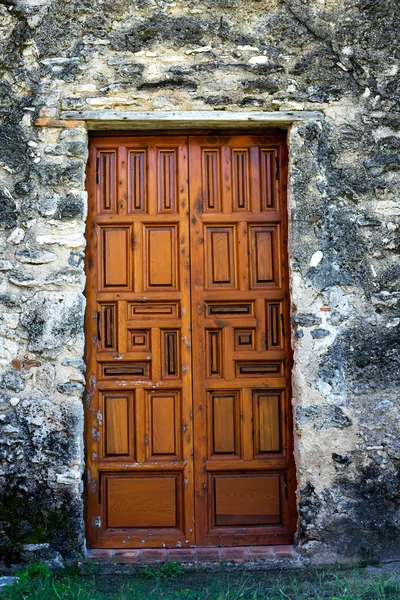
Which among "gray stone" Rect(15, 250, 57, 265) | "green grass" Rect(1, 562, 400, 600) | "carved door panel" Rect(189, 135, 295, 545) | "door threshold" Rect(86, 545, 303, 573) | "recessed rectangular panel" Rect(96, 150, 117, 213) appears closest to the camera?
"green grass" Rect(1, 562, 400, 600)

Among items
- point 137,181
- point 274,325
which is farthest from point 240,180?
point 274,325

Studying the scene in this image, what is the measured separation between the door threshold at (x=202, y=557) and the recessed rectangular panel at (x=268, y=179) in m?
2.09

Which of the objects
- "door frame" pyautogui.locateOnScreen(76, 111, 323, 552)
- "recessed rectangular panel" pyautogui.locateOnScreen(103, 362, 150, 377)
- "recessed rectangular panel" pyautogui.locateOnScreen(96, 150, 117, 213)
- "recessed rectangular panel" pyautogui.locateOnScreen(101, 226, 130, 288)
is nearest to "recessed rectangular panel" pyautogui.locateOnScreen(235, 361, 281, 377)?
"door frame" pyautogui.locateOnScreen(76, 111, 323, 552)

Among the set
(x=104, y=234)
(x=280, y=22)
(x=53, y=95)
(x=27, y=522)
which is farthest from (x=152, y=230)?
(x=27, y=522)

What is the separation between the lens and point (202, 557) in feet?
11.6

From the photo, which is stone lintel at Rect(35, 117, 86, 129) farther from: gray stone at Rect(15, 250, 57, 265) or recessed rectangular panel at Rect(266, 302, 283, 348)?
recessed rectangular panel at Rect(266, 302, 283, 348)

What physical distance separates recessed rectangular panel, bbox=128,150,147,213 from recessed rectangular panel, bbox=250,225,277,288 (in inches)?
28.4

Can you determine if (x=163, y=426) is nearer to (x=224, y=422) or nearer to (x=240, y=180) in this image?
(x=224, y=422)

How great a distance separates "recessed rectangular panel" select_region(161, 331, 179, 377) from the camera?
3740 millimetres

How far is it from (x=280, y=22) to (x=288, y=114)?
588 millimetres

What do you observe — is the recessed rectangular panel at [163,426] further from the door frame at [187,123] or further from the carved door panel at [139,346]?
the door frame at [187,123]

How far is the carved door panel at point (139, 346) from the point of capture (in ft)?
12.1

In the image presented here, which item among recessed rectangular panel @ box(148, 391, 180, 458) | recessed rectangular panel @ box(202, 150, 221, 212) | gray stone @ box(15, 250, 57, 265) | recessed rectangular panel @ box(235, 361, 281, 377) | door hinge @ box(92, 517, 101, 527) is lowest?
door hinge @ box(92, 517, 101, 527)

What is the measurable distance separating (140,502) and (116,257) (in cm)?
152
